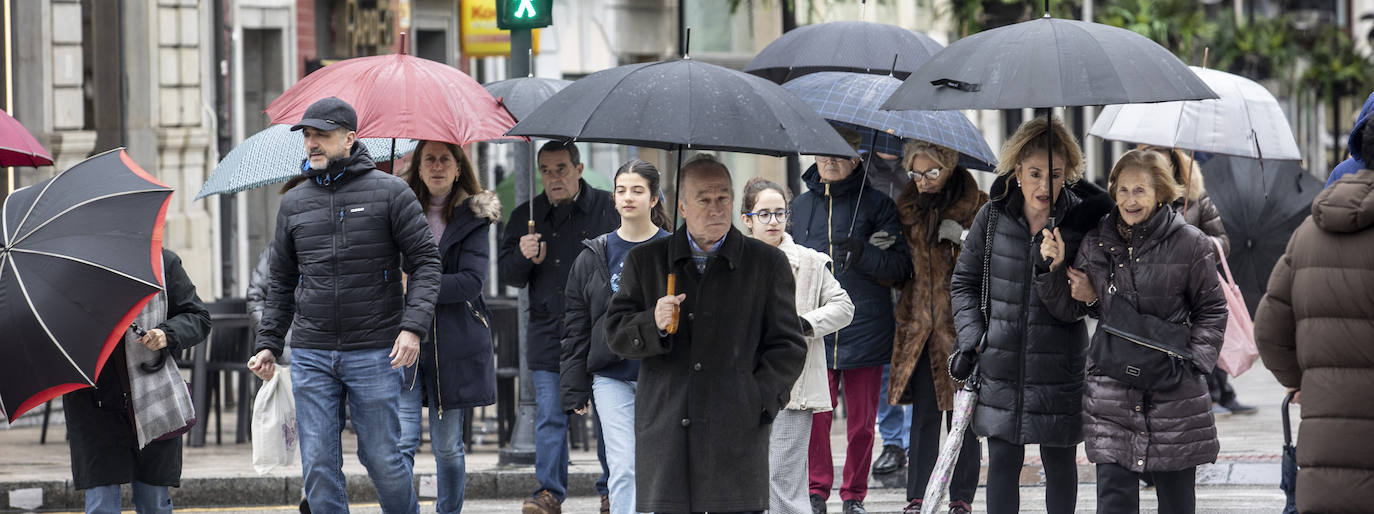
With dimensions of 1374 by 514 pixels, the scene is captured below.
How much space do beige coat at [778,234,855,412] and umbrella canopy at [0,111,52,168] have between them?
319 cm

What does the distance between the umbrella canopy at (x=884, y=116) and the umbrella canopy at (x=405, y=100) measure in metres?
1.46

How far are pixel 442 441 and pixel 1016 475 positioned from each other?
257cm

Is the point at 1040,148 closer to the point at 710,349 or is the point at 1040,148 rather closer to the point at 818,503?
the point at 710,349

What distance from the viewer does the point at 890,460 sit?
39.3 ft

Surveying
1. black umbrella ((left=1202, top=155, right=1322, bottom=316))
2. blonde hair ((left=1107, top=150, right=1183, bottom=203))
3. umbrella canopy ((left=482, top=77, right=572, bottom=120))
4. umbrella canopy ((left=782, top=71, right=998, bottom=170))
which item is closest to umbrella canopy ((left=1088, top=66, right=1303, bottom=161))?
umbrella canopy ((left=782, top=71, right=998, bottom=170))

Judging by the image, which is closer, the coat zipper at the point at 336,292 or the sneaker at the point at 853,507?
the coat zipper at the point at 336,292

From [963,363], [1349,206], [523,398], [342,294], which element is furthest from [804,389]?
[523,398]

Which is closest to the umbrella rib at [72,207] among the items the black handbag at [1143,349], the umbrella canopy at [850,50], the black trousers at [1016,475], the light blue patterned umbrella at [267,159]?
the light blue patterned umbrella at [267,159]

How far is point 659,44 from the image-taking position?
1064 inches

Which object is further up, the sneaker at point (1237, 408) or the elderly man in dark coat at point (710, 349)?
the elderly man in dark coat at point (710, 349)

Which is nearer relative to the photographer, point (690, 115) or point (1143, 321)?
point (690, 115)

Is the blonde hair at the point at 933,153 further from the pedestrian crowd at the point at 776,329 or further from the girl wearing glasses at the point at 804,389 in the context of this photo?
the girl wearing glasses at the point at 804,389

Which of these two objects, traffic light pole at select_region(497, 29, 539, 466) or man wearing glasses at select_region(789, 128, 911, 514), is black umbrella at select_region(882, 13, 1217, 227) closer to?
man wearing glasses at select_region(789, 128, 911, 514)

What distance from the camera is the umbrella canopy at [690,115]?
7094 mm
